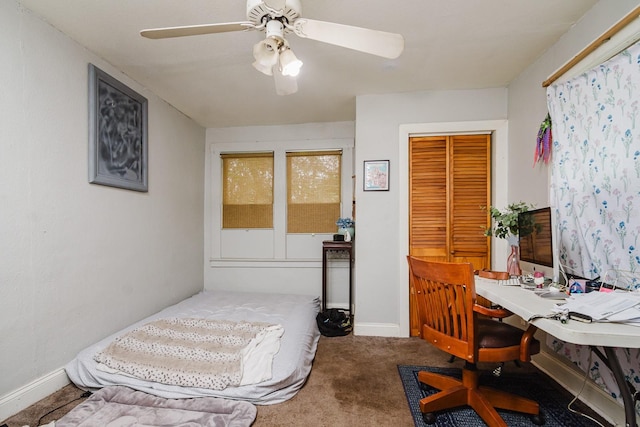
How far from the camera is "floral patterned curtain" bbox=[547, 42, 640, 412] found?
1.36m

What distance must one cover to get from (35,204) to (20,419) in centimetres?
122

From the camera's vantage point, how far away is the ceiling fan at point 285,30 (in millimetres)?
1232

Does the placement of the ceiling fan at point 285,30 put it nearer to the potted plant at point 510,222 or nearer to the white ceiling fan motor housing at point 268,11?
A: the white ceiling fan motor housing at point 268,11

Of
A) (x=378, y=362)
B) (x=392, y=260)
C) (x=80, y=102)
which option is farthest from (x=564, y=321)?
(x=80, y=102)

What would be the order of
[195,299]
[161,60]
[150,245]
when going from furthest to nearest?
[195,299], [150,245], [161,60]

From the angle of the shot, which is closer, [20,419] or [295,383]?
[20,419]

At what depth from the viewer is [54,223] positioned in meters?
1.82

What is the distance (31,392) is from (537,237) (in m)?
3.24

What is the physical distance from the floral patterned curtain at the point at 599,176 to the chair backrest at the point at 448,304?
2.57 ft

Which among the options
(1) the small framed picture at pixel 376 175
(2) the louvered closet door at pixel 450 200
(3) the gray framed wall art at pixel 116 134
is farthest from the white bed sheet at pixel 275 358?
(1) the small framed picture at pixel 376 175

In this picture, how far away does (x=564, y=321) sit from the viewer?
42.1 inches

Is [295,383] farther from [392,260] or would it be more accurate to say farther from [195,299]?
[195,299]

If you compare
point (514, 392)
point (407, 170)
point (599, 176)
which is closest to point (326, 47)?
point (407, 170)

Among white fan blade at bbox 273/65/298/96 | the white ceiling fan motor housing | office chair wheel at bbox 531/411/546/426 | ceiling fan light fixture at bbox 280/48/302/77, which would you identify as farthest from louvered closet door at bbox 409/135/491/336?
the white ceiling fan motor housing
